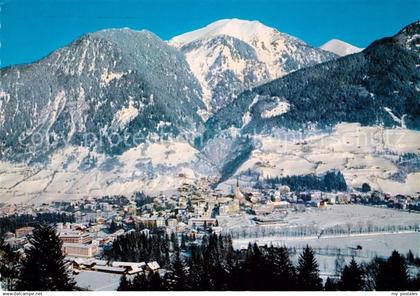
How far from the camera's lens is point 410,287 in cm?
789

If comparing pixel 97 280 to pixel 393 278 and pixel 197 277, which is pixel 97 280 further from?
pixel 393 278

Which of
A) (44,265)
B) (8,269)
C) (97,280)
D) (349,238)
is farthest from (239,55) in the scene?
(44,265)

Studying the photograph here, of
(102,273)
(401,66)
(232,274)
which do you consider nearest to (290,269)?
(232,274)

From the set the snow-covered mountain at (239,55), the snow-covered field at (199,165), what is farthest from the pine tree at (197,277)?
the snow-covered mountain at (239,55)

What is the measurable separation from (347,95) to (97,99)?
1474cm

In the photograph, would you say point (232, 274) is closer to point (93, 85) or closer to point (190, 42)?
point (93, 85)

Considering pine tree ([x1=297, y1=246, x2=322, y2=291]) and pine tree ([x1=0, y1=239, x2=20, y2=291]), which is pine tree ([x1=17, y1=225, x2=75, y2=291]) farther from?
pine tree ([x1=297, y1=246, x2=322, y2=291])

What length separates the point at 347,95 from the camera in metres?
32.5

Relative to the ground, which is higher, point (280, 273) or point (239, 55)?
point (239, 55)

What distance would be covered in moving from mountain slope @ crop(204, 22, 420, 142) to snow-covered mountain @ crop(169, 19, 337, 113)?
7.96 metres

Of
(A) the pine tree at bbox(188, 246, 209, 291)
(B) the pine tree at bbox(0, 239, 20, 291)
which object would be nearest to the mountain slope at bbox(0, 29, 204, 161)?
(A) the pine tree at bbox(188, 246, 209, 291)

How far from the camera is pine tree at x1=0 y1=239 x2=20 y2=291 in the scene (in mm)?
7912

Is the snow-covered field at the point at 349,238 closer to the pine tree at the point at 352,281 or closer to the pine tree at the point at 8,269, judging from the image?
the pine tree at the point at 352,281

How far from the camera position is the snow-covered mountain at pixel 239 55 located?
4484 centimetres
